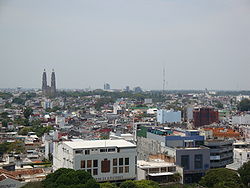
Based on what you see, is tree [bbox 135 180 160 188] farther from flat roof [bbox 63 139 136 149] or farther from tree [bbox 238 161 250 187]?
tree [bbox 238 161 250 187]

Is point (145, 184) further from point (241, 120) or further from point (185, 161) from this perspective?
point (241, 120)

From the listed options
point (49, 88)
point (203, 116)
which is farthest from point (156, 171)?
point (49, 88)

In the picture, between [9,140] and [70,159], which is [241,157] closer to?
[70,159]

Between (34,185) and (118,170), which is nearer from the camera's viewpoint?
(34,185)

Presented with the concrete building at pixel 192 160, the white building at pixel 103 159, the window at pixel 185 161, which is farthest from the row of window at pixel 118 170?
the window at pixel 185 161

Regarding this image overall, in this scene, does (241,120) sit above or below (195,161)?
above

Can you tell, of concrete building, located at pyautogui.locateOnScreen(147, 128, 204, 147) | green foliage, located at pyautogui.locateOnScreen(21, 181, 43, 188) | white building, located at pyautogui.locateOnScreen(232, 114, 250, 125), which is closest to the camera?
green foliage, located at pyautogui.locateOnScreen(21, 181, 43, 188)

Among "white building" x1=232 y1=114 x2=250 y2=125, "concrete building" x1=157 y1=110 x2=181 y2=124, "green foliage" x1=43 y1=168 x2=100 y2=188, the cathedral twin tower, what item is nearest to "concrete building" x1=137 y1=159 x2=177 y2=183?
"green foliage" x1=43 y1=168 x2=100 y2=188
